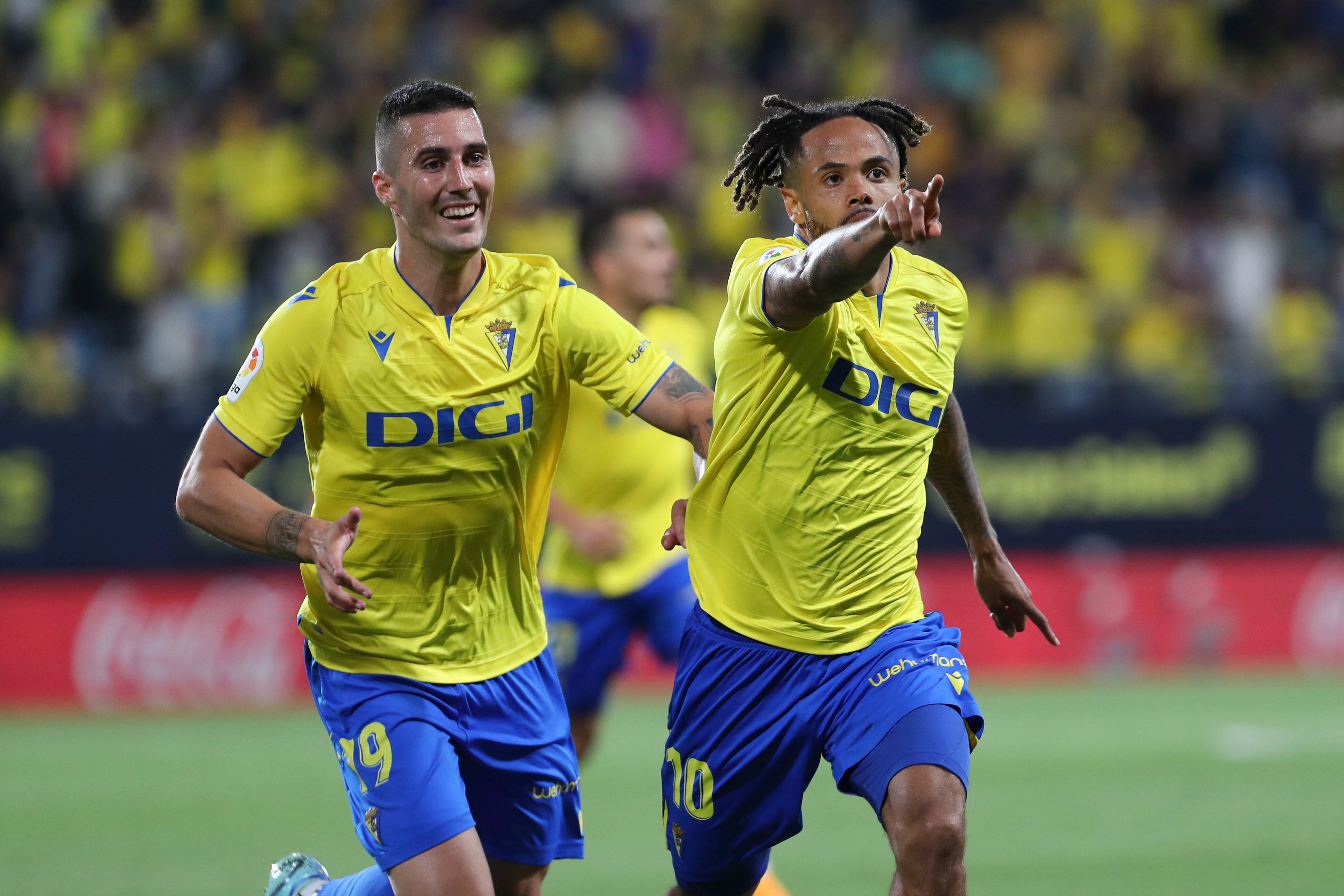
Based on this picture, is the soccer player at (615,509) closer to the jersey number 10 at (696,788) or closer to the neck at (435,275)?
the jersey number 10 at (696,788)

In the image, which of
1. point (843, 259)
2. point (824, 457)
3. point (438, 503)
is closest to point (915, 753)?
point (824, 457)

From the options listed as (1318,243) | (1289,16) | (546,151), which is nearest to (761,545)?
(546,151)

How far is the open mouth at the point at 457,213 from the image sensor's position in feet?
15.7

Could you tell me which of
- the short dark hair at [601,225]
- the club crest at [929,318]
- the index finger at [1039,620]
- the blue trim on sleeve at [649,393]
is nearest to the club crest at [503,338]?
the blue trim on sleeve at [649,393]

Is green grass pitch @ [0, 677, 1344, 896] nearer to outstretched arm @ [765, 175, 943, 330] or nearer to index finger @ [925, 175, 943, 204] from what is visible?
outstretched arm @ [765, 175, 943, 330]

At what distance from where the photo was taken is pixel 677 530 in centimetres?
488

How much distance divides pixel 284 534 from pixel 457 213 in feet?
3.32

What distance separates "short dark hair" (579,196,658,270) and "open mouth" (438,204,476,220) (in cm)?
300

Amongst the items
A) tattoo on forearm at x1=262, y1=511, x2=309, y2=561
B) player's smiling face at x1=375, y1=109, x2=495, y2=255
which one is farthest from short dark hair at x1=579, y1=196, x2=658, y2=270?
tattoo on forearm at x1=262, y1=511, x2=309, y2=561

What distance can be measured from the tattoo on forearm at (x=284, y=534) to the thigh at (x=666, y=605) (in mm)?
3224

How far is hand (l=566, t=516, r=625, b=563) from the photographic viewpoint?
719 cm

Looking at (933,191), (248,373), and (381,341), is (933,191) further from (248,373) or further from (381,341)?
(248,373)

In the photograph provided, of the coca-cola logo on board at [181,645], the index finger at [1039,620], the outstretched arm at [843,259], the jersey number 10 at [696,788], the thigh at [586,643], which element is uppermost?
the outstretched arm at [843,259]

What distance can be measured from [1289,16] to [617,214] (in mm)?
12422
